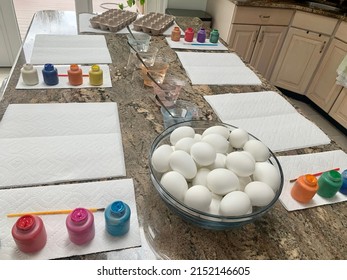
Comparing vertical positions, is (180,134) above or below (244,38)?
above

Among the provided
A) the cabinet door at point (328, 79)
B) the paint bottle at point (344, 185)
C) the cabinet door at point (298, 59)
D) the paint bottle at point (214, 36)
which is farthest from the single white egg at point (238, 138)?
the cabinet door at point (298, 59)

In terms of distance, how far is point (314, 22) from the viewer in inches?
89.0

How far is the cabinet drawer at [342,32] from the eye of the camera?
211cm

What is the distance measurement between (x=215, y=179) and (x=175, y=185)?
0.08 m

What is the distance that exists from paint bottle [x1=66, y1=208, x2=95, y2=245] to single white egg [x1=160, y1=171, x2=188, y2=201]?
0.52ft

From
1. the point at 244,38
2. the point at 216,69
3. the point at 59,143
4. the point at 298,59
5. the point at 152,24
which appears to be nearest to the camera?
the point at 59,143

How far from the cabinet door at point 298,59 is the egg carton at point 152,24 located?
1.34 metres

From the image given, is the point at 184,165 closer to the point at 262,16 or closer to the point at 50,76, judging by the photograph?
the point at 50,76

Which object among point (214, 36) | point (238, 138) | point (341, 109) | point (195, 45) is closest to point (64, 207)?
point (238, 138)

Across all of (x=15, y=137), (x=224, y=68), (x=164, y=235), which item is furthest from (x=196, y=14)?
(x=164, y=235)

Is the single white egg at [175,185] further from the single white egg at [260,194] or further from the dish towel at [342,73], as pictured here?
the dish towel at [342,73]

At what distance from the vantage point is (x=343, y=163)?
2.54ft

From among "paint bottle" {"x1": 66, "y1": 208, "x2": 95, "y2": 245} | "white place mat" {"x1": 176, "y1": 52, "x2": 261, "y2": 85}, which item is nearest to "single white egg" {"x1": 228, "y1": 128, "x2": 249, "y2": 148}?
"paint bottle" {"x1": 66, "y1": 208, "x2": 95, "y2": 245}
